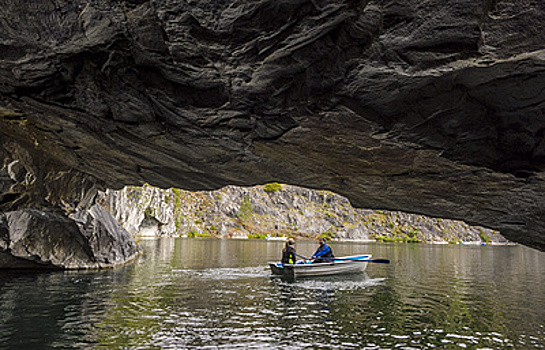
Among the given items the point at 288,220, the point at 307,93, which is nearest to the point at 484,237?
the point at 288,220

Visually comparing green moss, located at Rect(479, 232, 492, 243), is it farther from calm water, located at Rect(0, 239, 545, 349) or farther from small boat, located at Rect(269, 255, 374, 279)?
small boat, located at Rect(269, 255, 374, 279)

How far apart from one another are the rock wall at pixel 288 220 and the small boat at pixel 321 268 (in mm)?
101581

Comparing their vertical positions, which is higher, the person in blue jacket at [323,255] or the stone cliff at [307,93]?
the stone cliff at [307,93]

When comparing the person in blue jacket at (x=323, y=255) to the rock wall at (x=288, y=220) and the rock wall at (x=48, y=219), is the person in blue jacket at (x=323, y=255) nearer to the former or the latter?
the rock wall at (x=48, y=219)

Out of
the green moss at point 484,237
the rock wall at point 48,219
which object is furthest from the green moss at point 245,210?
the rock wall at point 48,219

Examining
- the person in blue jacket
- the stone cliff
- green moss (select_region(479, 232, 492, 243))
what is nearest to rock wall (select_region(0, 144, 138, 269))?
the stone cliff

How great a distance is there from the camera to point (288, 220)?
17438 cm

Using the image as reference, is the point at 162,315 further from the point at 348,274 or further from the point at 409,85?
the point at 348,274

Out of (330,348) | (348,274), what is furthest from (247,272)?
(330,348)

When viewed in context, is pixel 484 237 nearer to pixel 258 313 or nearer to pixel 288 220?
pixel 288 220

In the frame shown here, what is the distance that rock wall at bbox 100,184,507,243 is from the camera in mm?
149500

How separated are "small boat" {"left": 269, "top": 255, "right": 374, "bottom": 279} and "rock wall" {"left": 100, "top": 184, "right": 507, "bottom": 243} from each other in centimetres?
10158

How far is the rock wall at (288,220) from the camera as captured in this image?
14950 centimetres

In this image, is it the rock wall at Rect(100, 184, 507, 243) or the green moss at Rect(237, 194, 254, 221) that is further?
the green moss at Rect(237, 194, 254, 221)
